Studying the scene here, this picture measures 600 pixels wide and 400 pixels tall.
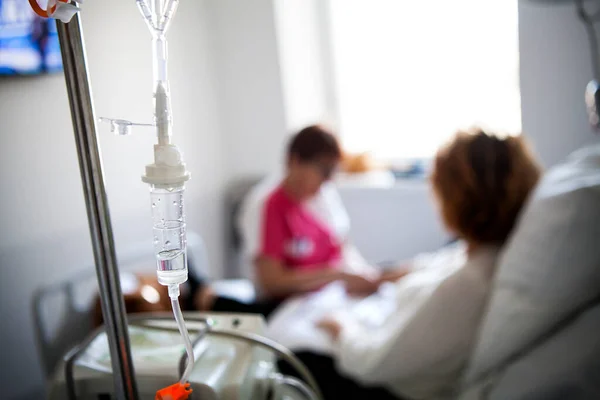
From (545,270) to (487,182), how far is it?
1.36ft

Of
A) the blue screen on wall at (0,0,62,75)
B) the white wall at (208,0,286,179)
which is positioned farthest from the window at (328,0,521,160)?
the blue screen on wall at (0,0,62,75)

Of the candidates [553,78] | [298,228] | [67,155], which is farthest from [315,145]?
[67,155]

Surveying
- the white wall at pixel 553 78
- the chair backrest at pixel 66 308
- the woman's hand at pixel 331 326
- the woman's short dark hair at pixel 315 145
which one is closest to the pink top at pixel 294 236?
the woman's short dark hair at pixel 315 145

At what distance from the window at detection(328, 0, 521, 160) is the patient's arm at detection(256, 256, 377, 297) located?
106cm

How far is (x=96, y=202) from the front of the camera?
63cm

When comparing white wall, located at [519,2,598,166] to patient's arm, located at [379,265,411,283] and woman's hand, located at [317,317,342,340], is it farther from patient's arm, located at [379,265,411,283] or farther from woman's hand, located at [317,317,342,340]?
woman's hand, located at [317,317,342,340]

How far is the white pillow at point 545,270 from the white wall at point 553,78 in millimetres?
726

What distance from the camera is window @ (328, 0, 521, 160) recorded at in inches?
97.0

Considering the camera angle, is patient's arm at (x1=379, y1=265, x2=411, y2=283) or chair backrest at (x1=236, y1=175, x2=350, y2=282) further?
chair backrest at (x1=236, y1=175, x2=350, y2=282)

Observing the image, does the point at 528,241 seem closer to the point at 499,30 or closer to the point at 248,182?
the point at 499,30

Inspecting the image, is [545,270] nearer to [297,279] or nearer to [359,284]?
[359,284]

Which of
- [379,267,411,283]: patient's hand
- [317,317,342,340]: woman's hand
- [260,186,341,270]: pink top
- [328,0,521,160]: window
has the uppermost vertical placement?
[328,0,521,160]: window

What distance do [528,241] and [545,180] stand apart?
24cm

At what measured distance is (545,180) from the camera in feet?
4.19
